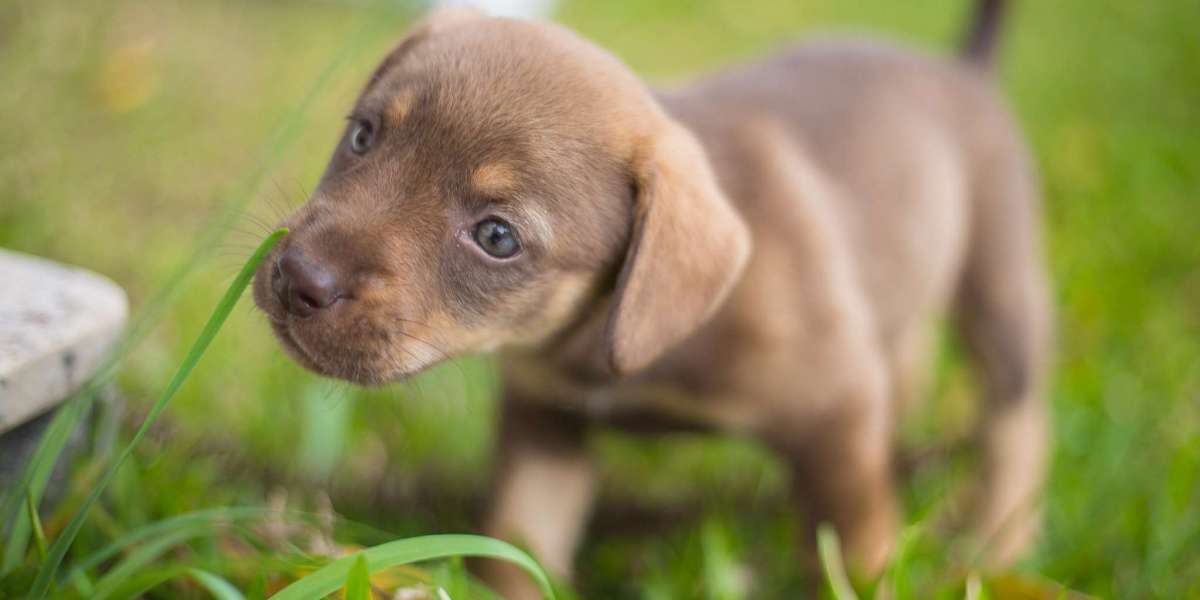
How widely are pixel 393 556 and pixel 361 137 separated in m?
0.98

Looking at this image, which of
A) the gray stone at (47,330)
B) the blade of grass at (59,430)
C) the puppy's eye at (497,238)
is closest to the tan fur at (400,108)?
the blade of grass at (59,430)

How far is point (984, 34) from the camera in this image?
429 centimetres

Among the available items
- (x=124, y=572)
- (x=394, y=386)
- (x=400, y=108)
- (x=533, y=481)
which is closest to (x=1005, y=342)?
(x=533, y=481)

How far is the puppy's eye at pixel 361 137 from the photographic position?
99.2 inches

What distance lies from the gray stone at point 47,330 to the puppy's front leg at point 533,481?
110 centimetres

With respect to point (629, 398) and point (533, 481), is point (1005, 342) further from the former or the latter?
point (533, 481)

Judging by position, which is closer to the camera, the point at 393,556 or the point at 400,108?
the point at 393,556

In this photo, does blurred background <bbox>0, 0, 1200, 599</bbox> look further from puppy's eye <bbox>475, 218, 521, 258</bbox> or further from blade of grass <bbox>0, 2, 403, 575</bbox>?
puppy's eye <bbox>475, 218, 521, 258</bbox>

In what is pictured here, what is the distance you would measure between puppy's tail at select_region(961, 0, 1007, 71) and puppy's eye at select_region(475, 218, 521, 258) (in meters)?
2.51

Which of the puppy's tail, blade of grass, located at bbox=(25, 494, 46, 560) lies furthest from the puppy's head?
the puppy's tail

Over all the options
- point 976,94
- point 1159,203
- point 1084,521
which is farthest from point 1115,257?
point 1084,521

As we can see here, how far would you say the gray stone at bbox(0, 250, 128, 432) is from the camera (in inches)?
85.2

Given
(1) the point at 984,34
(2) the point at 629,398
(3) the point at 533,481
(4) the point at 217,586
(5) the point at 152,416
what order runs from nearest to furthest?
(5) the point at 152,416 → (4) the point at 217,586 → (2) the point at 629,398 → (3) the point at 533,481 → (1) the point at 984,34

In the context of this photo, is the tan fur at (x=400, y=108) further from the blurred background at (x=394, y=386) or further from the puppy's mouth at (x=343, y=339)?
the puppy's mouth at (x=343, y=339)
